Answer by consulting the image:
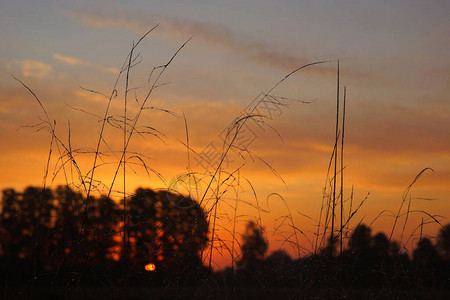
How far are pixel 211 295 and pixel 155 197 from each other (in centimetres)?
73

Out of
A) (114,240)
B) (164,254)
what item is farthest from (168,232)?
(114,240)

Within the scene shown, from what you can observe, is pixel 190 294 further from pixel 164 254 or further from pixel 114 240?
pixel 114 240

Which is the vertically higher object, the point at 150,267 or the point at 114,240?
the point at 114,240

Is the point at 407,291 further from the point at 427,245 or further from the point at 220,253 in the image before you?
the point at 220,253

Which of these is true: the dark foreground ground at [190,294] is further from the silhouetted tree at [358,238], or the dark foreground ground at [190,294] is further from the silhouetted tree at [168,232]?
the silhouetted tree at [358,238]

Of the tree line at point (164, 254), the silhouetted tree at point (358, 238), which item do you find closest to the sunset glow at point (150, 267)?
the tree line at point (164, 254)

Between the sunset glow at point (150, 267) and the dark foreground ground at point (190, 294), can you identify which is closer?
the dark foreground ground at point (190, 294)

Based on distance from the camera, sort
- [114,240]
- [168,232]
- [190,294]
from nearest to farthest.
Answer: [190,294]
[168,232]
[114,240]

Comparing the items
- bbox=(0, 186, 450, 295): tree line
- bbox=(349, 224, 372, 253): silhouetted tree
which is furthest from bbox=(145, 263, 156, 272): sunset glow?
bbox=(349, 224, 372, 253): silhouetted tree

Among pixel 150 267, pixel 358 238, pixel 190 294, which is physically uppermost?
pixel 358 238

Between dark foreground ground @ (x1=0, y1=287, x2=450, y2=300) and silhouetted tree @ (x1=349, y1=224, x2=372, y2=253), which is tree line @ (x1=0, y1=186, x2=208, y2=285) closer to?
dark foreground ground @ (x1=0, y1=287, x2=450, y2=300)

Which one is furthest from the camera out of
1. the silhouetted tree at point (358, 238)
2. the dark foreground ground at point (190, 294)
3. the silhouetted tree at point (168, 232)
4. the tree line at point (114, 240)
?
the silhouetted tree at point (358, 238)

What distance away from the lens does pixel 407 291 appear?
3438 mm

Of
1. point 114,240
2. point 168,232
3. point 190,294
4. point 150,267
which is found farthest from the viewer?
point 114,240
